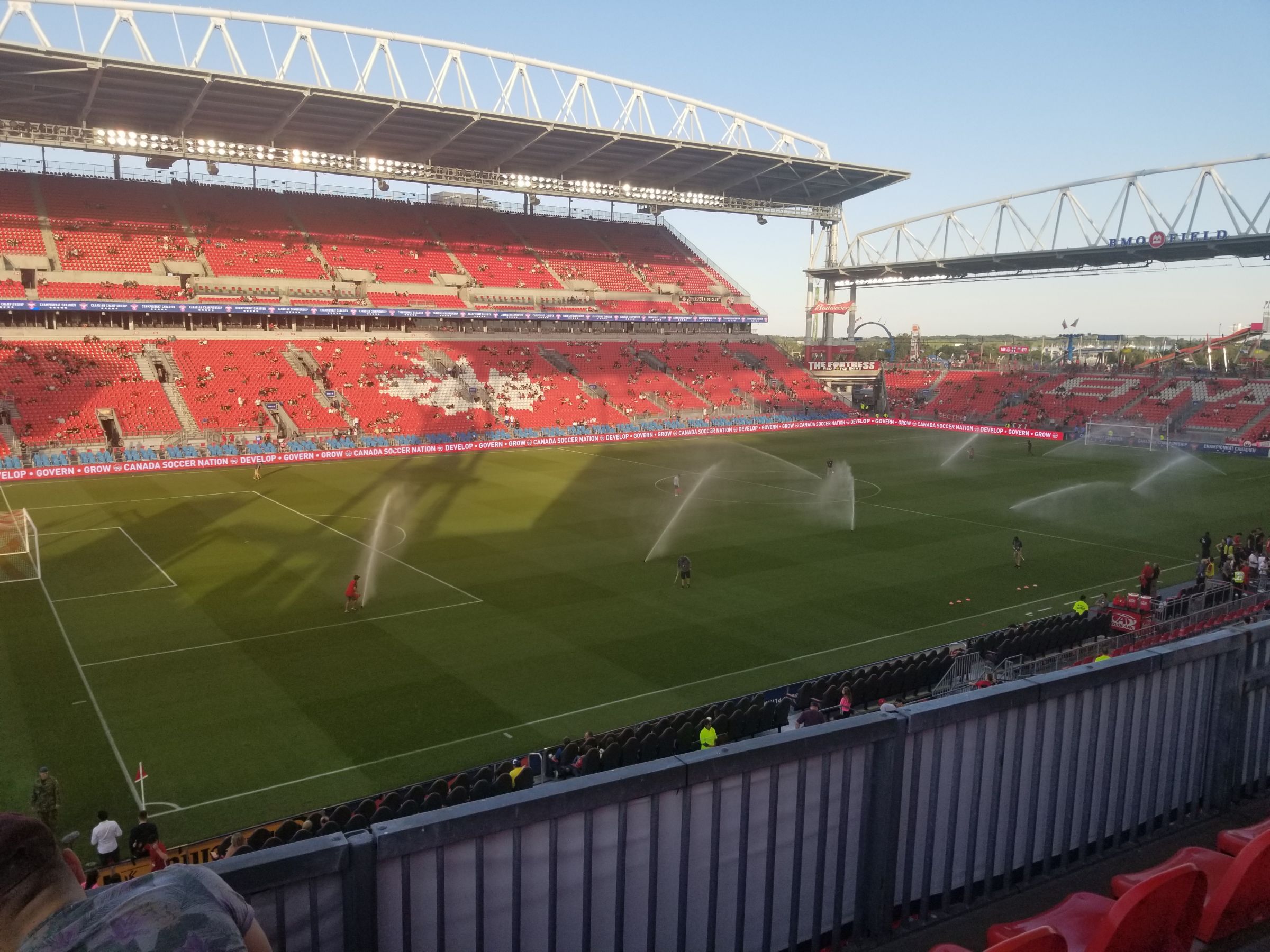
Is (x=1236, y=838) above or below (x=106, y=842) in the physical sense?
above

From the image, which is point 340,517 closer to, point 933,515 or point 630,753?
point 933,515

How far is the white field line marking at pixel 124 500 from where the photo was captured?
118 feet

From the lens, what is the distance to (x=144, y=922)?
8.51ft

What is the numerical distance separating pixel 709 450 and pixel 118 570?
3624 centimetres

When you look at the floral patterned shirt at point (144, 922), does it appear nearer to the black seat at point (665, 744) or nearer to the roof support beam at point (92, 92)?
the black seat at point (665, 744)

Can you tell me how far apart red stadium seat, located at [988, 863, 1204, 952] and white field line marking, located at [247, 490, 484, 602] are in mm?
20783

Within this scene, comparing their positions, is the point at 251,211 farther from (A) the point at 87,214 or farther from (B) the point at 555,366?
(B) the point at 555,366

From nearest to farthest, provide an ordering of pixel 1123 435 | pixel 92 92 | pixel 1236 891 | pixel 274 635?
pixel 1236 891 → pixel 274 635 → pixel 92 92 → pixel 1123 435

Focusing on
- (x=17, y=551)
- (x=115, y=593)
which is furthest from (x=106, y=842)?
(x=17, y=551)

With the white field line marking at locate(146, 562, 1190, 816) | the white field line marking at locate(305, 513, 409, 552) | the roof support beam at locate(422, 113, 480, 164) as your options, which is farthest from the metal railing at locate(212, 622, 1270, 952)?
the roof support beam at locate(422, 113, 480, 164)

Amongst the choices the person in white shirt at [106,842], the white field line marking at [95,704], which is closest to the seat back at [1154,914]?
the person in white shirt at [106,842]

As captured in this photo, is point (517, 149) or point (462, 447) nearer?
point (462, 447)

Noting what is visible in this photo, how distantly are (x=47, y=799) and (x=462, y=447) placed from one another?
4415 centimetres

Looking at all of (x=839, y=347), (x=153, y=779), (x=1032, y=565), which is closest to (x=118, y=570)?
(x=153, y=779)
